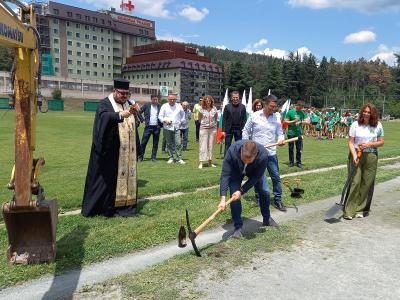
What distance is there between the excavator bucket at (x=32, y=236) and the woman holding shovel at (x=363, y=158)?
15.6 ft

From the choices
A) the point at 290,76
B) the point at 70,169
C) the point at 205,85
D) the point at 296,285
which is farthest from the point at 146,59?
the point at 296,285

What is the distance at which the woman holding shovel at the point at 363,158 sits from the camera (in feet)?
23.2

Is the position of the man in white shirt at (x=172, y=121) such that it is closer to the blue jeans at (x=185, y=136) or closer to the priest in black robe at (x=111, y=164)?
the blue jeans at (x=185, y=136)

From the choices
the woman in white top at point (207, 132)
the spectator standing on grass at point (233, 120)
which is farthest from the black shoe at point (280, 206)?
the woman in white top at point (207, 132)

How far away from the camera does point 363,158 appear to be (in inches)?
282

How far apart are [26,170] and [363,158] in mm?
5371

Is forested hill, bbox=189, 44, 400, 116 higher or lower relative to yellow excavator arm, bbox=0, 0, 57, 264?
higher

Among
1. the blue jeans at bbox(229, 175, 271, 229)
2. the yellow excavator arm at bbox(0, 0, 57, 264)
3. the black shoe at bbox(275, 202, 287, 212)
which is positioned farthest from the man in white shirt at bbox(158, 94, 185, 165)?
the yellow excavator arm at bbox(0, 0, 57, 264)

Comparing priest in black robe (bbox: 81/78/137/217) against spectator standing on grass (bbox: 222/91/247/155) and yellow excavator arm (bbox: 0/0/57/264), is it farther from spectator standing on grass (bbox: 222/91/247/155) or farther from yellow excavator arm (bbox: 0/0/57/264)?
spectator standing on grass (bbox: 222/91/247/155)

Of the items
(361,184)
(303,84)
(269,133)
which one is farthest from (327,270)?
(303,84)

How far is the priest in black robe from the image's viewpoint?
627 centimetres

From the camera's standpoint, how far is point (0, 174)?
33.6 feet

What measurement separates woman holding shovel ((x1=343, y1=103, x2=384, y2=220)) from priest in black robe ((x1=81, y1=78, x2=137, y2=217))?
3.70 m

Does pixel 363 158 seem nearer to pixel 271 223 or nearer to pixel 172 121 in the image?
pixel 271 223
